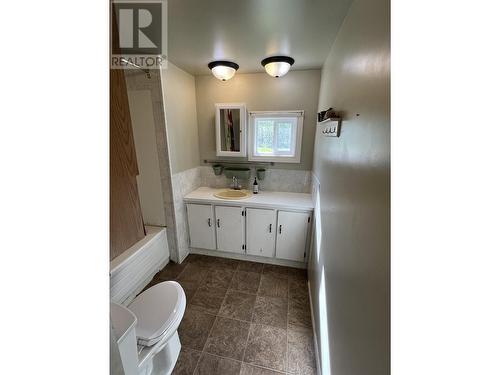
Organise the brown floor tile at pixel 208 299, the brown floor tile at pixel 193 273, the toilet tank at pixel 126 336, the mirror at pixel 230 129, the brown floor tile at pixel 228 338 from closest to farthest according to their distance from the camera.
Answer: the toilet tank at pixel 126 336 < the brown floor tile at pixel 228 338 < the brown floor tile at pixel 208 299 < the brown floor tile at pixel 193 273 < the mirror at pixel 230 129

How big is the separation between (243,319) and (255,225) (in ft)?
3.07

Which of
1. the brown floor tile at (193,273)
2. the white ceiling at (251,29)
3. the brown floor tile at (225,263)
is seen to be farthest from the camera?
the brown floor tile at (225,263)

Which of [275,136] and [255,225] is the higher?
[275,136]

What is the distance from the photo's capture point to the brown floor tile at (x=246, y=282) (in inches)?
80.8

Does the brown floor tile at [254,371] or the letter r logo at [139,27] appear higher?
the letter r logo at [139,27]

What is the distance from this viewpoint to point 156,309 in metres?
1.32

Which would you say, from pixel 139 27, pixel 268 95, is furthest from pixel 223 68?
pixel 139 27

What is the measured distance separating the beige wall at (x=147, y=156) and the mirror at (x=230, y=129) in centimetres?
82

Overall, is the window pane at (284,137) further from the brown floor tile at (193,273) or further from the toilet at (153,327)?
the toilet at (153,327)

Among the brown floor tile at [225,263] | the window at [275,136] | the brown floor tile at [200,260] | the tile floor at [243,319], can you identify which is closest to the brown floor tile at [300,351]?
the tile floor at [243,319]

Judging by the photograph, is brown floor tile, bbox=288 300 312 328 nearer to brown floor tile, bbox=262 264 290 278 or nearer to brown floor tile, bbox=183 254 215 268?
brown floor tile, bbox=262 264 290 278

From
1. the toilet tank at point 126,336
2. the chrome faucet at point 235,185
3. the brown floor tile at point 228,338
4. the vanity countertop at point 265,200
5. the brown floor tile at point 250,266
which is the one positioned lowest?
the brown floor tile at point 228,338

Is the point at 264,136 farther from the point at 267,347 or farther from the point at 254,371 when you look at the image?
the point at 254,371
